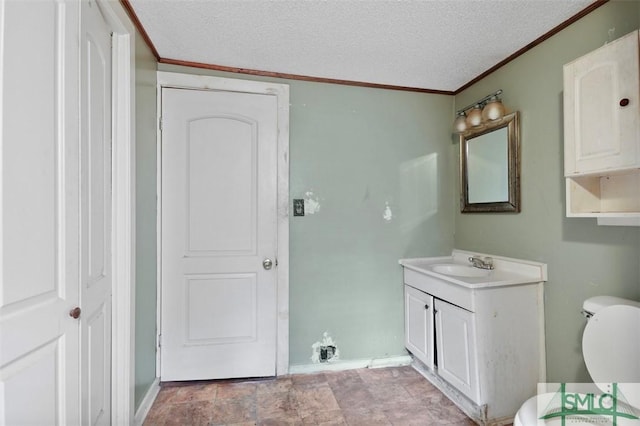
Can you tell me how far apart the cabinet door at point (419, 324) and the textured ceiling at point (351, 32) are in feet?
5.46

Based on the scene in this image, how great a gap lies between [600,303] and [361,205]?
147 centimetres

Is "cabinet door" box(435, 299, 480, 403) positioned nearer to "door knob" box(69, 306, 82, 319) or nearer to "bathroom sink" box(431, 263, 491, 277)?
"bathroom sink" box(431, 263, 491, 277)

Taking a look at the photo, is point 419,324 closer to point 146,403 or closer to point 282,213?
point 282,213

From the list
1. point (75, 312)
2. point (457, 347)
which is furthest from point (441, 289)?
point (75, 312)

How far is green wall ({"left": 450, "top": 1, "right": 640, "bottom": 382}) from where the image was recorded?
1.38m

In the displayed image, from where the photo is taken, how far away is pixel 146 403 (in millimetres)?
1755

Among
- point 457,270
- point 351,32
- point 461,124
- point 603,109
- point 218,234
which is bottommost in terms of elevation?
point 457,270

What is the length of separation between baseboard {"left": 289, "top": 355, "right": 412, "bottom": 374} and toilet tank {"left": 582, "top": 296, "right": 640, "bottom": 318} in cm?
137

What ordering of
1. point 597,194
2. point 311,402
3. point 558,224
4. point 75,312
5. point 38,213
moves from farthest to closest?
point 311,402 → point 558,224 → point 597,194 → point 75,312 → point 38,213

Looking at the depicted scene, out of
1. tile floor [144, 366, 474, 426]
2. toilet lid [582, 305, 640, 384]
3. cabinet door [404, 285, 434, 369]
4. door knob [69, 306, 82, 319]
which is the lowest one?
tile floor [144, 366, 474, 426]

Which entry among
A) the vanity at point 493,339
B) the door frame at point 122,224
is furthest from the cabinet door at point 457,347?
the door frame at point 122,224

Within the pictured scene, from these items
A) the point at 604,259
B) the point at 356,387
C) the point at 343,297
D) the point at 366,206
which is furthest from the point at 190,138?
the point at 604,259

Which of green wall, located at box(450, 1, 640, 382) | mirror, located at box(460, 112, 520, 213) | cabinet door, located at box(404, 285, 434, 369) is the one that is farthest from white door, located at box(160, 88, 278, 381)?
green wall, located at box(450, 1, 640, 382)

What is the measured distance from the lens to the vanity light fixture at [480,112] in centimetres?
192
